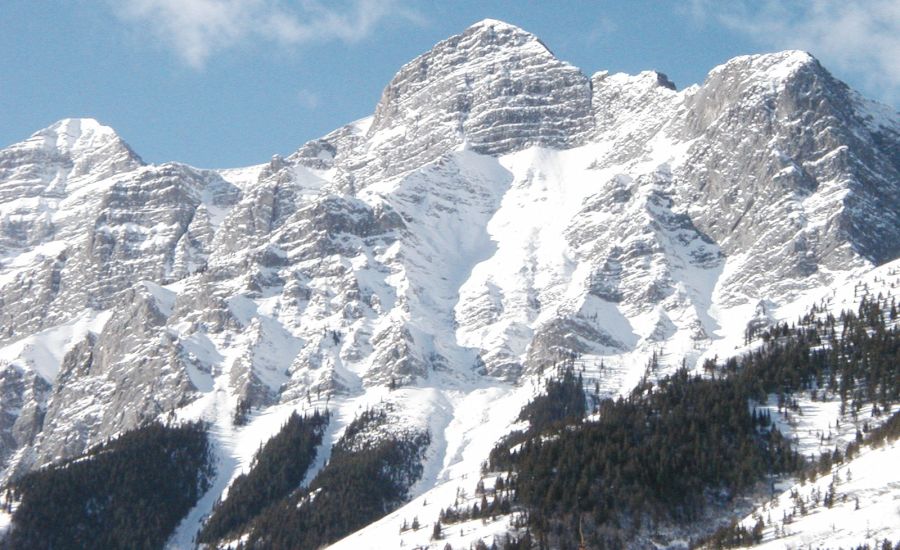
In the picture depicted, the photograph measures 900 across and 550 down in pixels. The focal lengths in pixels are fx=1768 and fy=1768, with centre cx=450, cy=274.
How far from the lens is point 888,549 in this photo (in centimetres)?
19950

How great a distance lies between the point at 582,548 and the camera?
127688 millimetres

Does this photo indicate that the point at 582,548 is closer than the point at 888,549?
Yes

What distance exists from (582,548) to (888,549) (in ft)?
272
